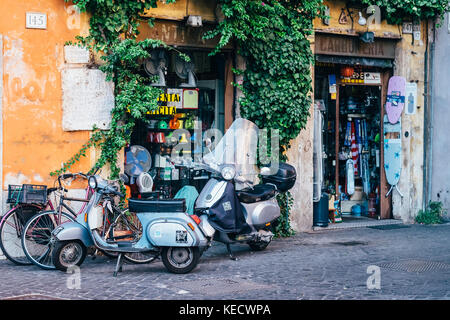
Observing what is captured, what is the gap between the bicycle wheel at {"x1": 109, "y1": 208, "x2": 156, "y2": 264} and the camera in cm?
788

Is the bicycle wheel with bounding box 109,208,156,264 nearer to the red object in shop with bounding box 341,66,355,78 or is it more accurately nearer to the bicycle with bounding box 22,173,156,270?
the bicycle with bounding box 22,173,156,270

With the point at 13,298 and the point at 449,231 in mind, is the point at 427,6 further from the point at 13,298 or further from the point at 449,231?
the point at 13,298

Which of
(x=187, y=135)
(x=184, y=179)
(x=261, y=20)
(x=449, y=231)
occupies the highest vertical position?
(x=261, y=20)

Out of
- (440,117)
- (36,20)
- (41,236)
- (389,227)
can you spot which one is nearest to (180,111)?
(36,20)

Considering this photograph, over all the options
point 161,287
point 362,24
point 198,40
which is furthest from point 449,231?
point 161,287

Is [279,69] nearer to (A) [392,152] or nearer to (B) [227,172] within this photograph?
Result: (B) [227,172]

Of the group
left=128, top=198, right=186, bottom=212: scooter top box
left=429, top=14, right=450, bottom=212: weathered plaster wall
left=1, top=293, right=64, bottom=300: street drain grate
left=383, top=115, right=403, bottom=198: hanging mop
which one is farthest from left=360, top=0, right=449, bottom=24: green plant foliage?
left=1, top=293, right=64, bottom=300: street drain grate

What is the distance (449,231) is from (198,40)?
18.9 feet

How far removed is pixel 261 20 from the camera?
9.91m

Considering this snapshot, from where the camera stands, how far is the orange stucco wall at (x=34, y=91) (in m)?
8.74

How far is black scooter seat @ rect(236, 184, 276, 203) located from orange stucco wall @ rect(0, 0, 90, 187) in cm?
247

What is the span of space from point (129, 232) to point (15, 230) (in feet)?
5.62

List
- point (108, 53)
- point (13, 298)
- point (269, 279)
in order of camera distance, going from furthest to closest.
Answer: point (108, 53)
point (269, 279)
point (13, 298)

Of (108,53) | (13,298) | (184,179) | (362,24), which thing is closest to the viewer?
(13,298)
